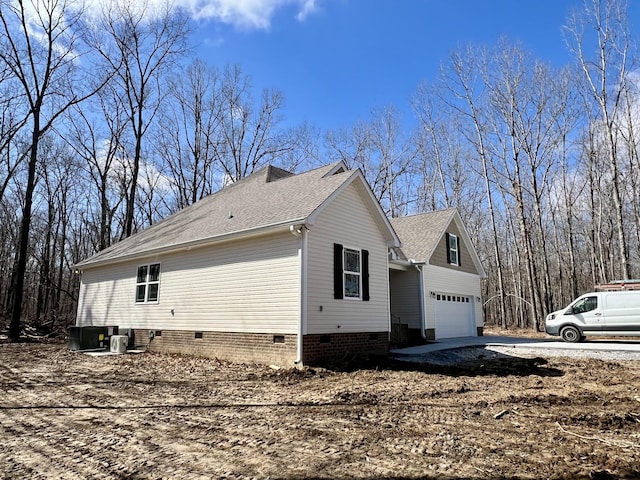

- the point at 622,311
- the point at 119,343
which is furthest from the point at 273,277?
the point at 622,311

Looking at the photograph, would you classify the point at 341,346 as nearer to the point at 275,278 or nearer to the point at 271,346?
the point at 271,346

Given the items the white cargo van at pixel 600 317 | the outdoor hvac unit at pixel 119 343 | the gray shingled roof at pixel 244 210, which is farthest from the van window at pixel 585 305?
the outdoor hvac unit at pixel 119 343

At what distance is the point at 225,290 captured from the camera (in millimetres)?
11047

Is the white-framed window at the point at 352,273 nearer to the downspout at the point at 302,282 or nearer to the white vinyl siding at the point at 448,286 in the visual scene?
the downspout at the point at 302,282

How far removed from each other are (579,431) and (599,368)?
258 inches

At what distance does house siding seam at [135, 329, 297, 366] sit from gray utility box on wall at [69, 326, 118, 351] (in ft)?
6.21

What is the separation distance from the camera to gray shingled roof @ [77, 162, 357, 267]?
10688 millimetres

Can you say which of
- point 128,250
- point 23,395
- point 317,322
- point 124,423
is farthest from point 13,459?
point 128,250

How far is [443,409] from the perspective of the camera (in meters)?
5.84

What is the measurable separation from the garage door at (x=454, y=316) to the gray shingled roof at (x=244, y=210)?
7731 mm

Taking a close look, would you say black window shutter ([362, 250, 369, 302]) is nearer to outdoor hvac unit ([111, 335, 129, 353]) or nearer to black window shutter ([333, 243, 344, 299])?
black window shutter ([333, 243, 344, 299])

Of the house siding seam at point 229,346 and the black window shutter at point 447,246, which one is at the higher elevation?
the black window shutter at point 447,246

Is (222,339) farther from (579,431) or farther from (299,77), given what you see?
(299,77)

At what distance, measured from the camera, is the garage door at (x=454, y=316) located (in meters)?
16.6
